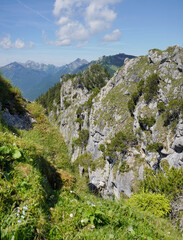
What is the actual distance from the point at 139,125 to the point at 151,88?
10.8 meters

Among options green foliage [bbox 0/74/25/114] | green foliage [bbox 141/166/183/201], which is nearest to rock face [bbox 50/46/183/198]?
green foliage [bbox 141/166/183/201]

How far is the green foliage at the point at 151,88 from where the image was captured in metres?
41.1

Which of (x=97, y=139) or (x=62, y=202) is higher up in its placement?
(x=62, y=202)

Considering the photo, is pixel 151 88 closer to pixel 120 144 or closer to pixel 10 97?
pixel 120 144

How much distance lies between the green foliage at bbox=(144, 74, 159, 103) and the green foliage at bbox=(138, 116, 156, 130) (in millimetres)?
6116

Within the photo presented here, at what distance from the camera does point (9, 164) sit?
363cm

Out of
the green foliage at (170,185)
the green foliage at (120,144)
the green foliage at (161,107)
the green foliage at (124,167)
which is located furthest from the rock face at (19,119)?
the green foliage at (120,144)

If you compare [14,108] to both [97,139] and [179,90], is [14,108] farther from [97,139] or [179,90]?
[97,139]

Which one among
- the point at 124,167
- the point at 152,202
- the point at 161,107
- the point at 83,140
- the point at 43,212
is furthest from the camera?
the point at 83,140

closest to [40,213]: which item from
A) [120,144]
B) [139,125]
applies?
[120,144]

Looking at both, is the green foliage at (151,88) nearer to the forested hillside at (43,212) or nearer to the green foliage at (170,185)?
the green foliage at (170,185)

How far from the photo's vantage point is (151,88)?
42000 millimetres

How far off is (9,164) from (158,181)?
91.3ft

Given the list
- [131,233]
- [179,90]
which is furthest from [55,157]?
[179,90]
